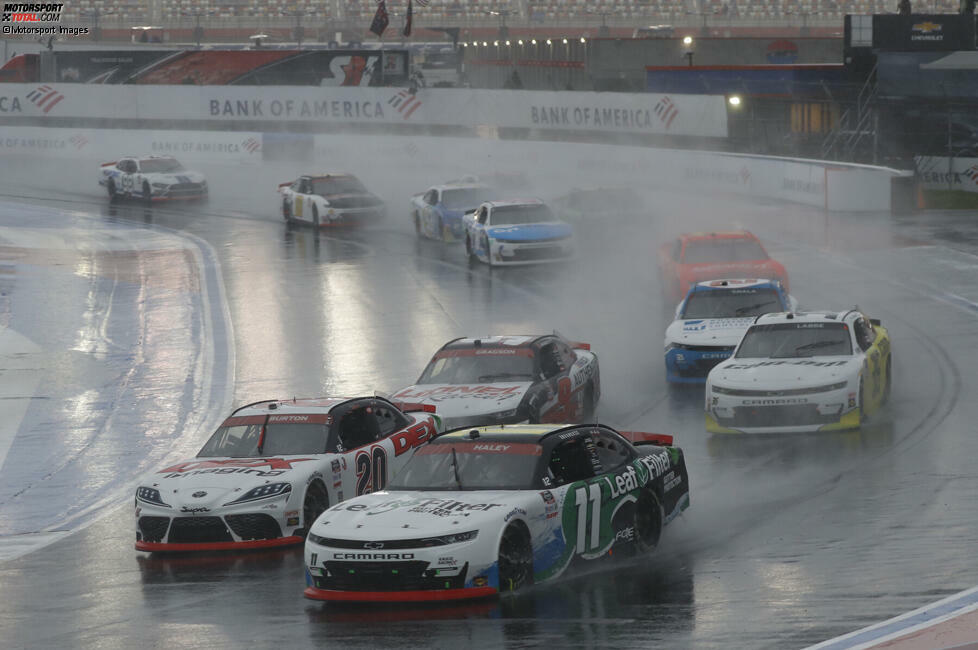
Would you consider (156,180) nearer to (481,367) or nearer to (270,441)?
(481,367)

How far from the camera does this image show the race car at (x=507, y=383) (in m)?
15.5

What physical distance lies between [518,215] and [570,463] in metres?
21.0

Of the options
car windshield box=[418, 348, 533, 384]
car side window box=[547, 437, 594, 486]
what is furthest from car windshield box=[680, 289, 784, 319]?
car side window box=[547, 437, 594, 486]

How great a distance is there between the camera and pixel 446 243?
118ft

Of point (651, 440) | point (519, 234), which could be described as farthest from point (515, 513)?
point (519, 234)

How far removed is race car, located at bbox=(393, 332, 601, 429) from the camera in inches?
612

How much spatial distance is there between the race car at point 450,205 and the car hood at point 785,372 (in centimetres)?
1893

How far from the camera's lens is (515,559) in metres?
10.1

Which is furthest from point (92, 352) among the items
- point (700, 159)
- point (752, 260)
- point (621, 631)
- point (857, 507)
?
point (700, 159)

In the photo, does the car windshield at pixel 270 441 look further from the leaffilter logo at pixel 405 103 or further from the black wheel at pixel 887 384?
the leaffilter logo at pixel 405 103

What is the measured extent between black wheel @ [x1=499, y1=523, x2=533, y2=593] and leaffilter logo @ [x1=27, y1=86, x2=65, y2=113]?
178ft

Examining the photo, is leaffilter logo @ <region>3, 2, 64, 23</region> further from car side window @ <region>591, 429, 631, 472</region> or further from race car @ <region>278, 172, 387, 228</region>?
car side window @ <region>591, 429, 631, 472</region>

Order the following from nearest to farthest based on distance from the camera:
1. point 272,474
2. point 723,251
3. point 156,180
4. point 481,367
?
point 272,474, point 481,367, point 723,251, point 156,180

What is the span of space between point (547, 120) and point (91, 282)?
22.3 meters
